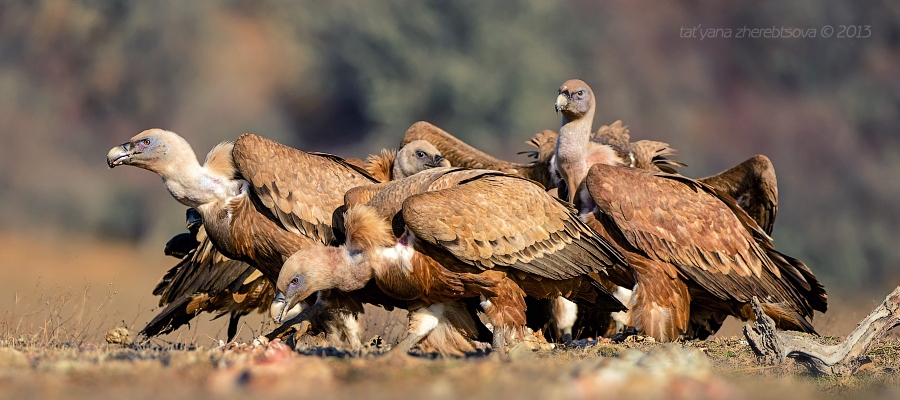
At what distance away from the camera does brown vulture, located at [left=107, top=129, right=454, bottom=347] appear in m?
8.37

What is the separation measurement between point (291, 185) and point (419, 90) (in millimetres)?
14577

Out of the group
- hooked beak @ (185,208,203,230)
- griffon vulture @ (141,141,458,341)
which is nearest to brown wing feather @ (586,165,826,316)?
griffon vulture @ (141,141,458,341)

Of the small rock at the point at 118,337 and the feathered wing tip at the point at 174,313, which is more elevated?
the feathered wing tip at the point at 174,313

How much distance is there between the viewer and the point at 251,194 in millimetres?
8547

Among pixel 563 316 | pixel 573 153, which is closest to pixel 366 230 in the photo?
pixel 573 153

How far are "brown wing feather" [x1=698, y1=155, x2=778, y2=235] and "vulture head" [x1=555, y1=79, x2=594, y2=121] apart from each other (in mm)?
1604

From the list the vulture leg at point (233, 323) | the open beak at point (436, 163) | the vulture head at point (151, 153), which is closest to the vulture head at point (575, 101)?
the open beak at point (436, 163)

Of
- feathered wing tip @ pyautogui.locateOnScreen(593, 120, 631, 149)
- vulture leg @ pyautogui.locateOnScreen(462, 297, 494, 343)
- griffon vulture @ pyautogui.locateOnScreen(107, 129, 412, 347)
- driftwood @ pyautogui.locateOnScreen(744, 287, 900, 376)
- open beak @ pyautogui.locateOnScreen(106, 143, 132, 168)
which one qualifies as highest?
feathered wing tip @ pyautogui.locateOnScreen(593, 120, 631, 149)

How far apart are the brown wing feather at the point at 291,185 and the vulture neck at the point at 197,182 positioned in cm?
16

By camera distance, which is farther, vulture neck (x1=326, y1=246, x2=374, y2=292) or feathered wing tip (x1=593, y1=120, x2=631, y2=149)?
feathered wing tip (x1=593, y1=120, x2=631, y2=149)

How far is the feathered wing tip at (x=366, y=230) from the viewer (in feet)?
23.7

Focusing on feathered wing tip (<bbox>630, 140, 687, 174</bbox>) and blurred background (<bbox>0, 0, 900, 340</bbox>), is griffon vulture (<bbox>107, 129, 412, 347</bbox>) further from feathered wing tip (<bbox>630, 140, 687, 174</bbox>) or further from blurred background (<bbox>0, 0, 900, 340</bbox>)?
blurred background (<bbox>0, 0, 900, 340</bbox>)

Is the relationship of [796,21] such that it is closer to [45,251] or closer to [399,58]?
[399,58]

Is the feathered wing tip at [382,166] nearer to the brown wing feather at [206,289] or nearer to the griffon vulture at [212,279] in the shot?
the griffon vulture at [212,279]
